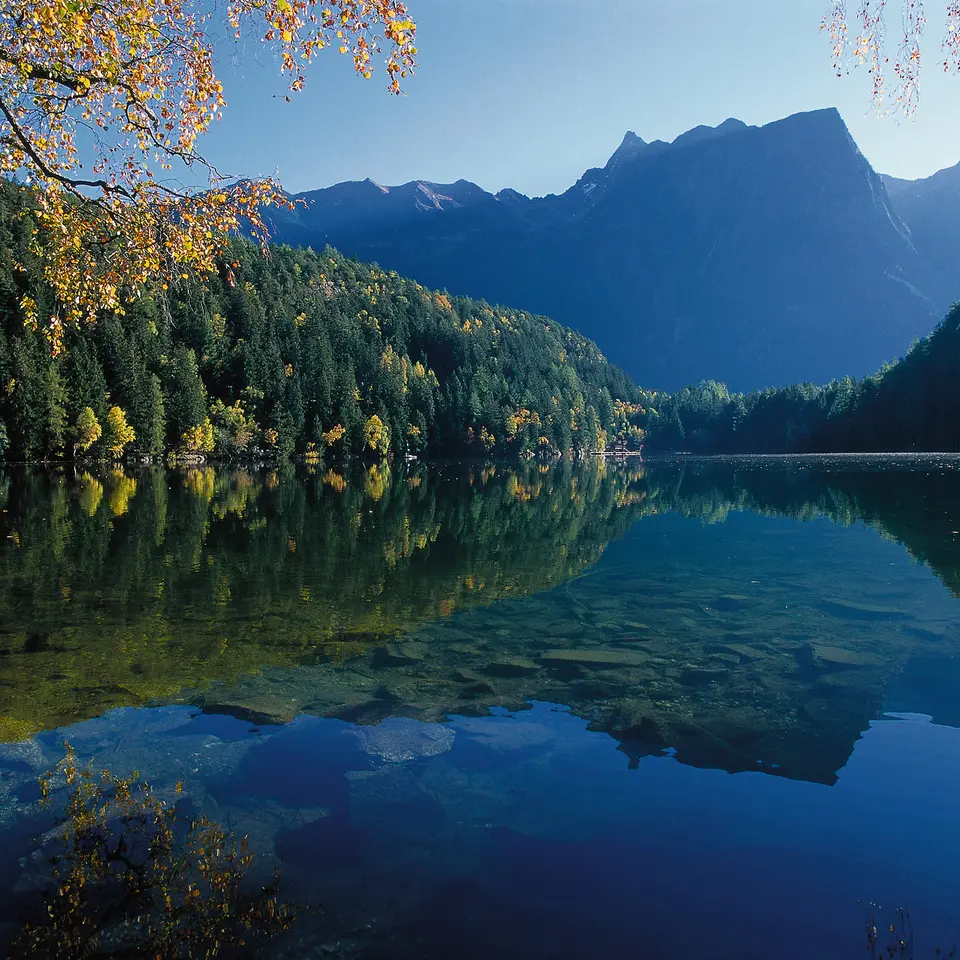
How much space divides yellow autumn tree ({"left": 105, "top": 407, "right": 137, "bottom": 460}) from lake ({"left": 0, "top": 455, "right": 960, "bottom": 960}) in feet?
265

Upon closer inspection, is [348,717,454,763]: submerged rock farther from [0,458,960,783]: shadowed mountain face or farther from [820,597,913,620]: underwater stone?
[820,597,913,620]: underwater stone

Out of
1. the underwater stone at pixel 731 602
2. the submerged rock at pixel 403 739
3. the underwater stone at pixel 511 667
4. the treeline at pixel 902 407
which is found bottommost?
the underwater stone at pixel 511 667

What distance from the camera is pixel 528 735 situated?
→ 9.66 meters

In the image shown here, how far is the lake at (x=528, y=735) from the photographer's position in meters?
6.02

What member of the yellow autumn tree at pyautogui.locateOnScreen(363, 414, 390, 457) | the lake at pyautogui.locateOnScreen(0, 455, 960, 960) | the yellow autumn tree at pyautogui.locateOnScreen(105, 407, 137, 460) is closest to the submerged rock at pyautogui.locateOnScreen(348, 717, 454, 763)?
the lake at pyautogui.locateOnScreen(0, 455, 960, 960)

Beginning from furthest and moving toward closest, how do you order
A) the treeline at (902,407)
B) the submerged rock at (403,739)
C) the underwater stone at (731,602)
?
the treeline at (902,407) → the underwater stone at (731,602) → the submerged rock at (403,739)

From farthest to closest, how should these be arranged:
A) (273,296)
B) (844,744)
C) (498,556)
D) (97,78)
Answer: (273,296), (498,556), (97,78), (844,744)

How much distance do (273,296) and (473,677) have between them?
16896cm

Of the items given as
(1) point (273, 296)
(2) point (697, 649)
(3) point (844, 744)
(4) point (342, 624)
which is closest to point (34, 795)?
(4) point (342, 624)

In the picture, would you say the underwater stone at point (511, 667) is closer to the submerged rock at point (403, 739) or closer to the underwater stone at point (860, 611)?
the submerged rock at point (403, 739)

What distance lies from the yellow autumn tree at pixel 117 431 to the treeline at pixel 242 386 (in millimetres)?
189

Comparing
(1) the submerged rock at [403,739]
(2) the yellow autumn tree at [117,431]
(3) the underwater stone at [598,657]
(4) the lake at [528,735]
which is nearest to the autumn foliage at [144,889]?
(4) the lake at [528,735]

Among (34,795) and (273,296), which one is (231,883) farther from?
(273,296)

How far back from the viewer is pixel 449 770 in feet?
28.1
